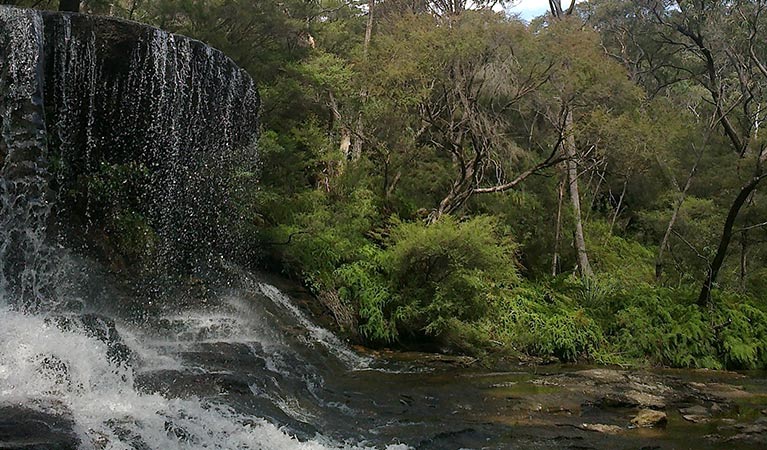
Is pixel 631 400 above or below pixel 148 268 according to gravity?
below

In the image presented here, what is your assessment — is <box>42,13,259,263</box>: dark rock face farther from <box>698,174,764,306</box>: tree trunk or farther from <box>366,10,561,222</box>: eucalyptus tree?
<box>698,174,764,306</box>: tree trunk

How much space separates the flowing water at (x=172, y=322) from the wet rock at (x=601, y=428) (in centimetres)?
9

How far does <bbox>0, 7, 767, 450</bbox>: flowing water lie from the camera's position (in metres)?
6.81

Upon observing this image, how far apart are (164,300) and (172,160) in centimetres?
267

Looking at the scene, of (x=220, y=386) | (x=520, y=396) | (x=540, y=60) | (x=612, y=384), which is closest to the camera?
(x=220, y=386)

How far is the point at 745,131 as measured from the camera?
18.4m

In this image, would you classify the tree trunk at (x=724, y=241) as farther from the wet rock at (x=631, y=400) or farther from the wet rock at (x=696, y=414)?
the wet rock at (x=631, y=400)

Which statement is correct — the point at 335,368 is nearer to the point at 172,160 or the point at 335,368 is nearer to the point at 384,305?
the point at 384,305

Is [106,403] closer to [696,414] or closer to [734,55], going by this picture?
[696,414]

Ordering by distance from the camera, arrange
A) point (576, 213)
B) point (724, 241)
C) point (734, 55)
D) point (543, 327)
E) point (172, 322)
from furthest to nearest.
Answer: point (734, 55) < point (576, 213) < point (724, 241) < point (543, 327) < point (172, 322)

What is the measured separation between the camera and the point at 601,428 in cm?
827

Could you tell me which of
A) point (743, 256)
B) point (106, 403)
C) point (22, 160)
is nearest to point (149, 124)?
point (22, 160)

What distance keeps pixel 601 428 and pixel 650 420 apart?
75 cm

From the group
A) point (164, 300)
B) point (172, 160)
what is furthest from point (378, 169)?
point (164, 300)
